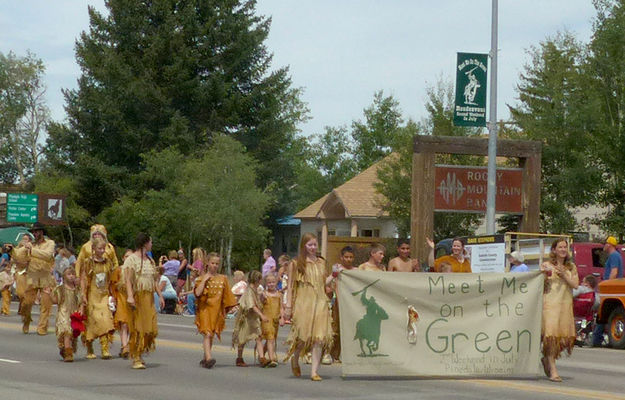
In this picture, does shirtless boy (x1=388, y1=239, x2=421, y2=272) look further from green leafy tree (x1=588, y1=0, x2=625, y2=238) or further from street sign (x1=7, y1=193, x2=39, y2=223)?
street sign (x1=7, y1=193, x2=39, y2=223)

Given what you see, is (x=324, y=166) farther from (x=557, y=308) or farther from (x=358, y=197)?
(x=557, y=308)

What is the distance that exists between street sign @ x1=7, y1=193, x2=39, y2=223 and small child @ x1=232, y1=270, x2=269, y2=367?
45.2 m

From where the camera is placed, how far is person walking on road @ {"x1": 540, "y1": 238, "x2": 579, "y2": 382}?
1396 centimetres

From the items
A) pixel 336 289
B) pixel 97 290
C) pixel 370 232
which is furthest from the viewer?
pixel 370 232

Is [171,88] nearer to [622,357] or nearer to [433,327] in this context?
[622,357]

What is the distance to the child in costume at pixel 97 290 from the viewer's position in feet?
52.5

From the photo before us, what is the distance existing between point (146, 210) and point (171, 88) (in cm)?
1106

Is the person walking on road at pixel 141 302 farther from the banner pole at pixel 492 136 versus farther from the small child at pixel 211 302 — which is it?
the banner pole at pixel 492 136

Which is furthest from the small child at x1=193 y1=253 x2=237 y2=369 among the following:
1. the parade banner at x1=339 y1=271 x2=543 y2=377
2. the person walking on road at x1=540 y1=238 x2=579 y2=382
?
the person walking on road at x1=540 y1=238 x2=579 y2=382

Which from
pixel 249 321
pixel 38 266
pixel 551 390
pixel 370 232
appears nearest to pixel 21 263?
pixel 38 266

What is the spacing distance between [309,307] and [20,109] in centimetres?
7971

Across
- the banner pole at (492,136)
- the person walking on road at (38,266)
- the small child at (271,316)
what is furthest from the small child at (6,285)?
the small child at (271,316)

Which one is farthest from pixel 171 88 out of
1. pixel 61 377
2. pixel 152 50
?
pixel 61 377

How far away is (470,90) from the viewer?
27.3 m
